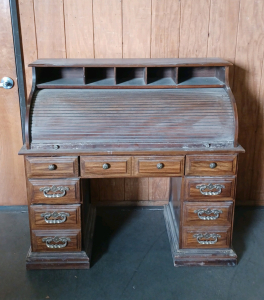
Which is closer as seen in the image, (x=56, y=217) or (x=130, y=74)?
(x=56, y=217)

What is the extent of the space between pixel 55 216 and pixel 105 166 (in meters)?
0.46

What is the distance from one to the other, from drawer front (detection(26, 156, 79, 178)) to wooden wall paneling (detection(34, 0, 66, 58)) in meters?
0.91

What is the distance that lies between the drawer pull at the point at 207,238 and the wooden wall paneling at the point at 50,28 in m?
1.59

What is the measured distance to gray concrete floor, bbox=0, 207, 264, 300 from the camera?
2037 millimetres

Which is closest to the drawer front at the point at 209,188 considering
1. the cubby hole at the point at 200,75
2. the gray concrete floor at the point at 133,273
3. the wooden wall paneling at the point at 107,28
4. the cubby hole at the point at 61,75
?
the gray concrete floor at the point at 133,273

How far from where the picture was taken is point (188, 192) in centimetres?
214

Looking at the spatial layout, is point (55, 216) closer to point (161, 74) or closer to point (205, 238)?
point (205, 238)

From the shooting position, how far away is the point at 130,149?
2.02 m

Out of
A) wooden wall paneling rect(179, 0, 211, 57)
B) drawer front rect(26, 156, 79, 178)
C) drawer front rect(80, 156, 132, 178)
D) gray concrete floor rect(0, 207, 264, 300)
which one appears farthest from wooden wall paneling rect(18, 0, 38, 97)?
gray concrete floor rect(0, 207, 264, 300)

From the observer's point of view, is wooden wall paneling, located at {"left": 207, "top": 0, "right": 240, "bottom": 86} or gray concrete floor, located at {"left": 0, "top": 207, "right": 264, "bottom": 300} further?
wooden wall paneling, located at {"left": 207, "top": 0, "right": 240, "bottom": 86}

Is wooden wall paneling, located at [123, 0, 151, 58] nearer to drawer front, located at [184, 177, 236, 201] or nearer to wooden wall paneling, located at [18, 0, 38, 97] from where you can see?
wooden wall paneling, located at [18, 0, 38, 97]

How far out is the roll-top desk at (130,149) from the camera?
203cm

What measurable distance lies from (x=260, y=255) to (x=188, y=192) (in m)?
0.74

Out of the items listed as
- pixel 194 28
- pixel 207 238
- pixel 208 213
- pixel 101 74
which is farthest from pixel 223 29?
pixel 207 238
